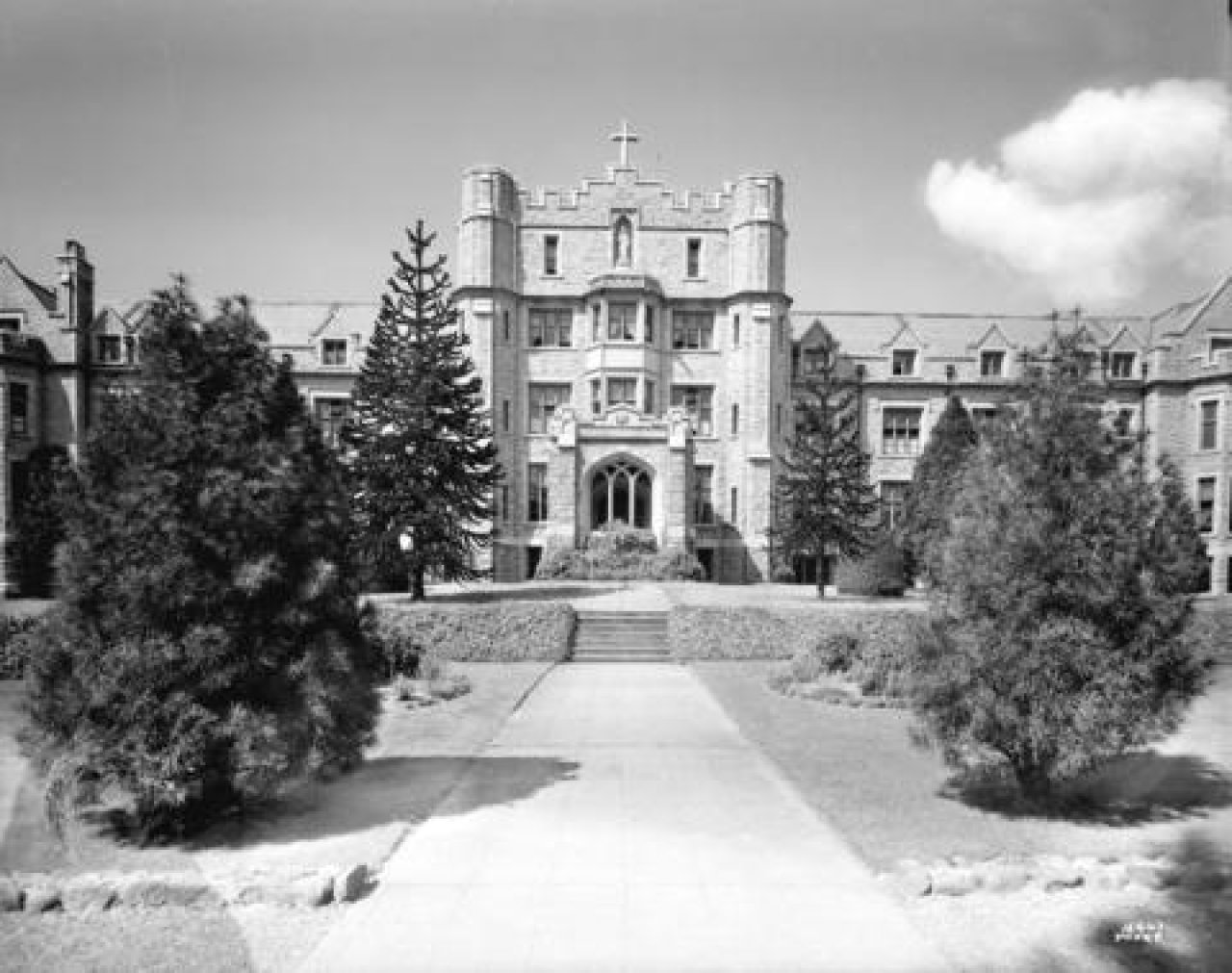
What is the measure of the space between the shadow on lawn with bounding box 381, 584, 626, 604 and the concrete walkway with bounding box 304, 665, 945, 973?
1242 centimetres

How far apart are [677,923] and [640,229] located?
3455 cm

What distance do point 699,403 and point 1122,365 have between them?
76.7ft

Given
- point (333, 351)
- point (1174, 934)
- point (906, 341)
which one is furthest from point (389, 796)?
point (906, 341)

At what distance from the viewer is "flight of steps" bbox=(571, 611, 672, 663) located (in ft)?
62.0

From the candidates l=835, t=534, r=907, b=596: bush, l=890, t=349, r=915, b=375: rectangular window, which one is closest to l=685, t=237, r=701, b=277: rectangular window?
l=890, t=349, r=915, b=375: rectangular window

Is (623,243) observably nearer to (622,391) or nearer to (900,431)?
(622,391)

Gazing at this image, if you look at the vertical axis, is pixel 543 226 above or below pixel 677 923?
above

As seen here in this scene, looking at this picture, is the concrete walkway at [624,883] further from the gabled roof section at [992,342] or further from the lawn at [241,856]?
the gabled roof section at [992,342]

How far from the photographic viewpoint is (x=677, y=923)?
5996 mm

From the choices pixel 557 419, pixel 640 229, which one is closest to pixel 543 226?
pixel 640 229

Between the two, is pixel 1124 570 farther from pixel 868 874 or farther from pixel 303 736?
pixel 303 736

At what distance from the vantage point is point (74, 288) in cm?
3397

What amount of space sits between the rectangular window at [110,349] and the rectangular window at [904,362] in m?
38.7

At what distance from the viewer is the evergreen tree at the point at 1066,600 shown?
800 cm
